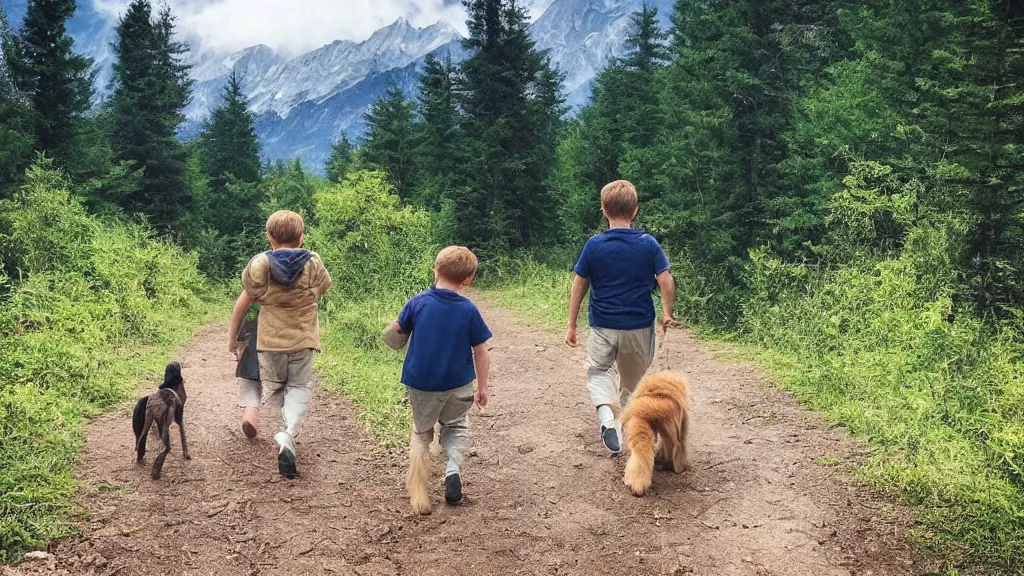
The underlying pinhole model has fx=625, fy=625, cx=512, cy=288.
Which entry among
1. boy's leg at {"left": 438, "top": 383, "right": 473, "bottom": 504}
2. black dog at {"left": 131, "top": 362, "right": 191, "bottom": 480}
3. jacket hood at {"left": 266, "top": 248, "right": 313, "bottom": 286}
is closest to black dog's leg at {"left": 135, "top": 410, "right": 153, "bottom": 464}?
black dog at {"left": 131, "top": 362, "right": 191, "bottom": 480}

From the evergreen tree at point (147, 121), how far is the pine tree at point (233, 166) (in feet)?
8.40

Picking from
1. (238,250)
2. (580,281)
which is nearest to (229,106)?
(238,250)

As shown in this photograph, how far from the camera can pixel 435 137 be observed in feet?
72.4

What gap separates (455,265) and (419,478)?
4.67ft

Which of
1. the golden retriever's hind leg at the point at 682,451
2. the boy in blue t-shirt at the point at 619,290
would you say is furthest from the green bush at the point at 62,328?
the golden retriever's hind leg at the point at 682,451

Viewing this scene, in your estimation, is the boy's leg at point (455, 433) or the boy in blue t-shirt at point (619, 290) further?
the boy in blue t-shirt at point (619, 290)

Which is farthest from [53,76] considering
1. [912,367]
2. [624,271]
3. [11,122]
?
[912,367]

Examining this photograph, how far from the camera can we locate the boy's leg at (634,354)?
4707mm

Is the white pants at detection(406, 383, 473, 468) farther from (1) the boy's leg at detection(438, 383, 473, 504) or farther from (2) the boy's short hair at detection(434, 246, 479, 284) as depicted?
(2) the boy's short hair at detection(434, 246, 479, 284)

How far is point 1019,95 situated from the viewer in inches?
256

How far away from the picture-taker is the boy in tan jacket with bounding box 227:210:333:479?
459 cm

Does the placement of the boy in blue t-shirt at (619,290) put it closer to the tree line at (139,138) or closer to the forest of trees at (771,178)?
the forest of trees at (771,178)

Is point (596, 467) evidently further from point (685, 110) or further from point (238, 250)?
point (238, 250)

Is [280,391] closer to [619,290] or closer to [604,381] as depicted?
[604,381]
